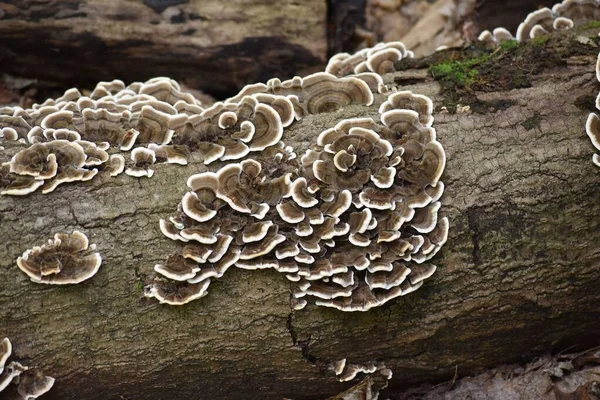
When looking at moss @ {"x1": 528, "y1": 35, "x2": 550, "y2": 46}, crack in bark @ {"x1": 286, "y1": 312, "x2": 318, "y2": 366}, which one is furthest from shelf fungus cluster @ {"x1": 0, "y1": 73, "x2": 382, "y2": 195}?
moss @ {"x1": 528, "y1": 35, "x2": 550, "y2": 46}

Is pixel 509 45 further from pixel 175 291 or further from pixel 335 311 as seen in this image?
pixel 175 291

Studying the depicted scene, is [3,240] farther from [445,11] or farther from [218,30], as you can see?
[445,11]

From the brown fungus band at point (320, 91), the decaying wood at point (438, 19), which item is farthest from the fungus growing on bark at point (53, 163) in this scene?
the decaying wood at point (438, 19)

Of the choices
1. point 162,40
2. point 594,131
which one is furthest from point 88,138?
point 594,131

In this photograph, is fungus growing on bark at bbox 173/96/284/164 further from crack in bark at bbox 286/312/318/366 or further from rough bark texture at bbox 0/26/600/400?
crack in bark at bbox 286/312/318/366

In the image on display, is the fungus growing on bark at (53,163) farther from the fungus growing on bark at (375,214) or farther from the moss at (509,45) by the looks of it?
the moss at (509,45)

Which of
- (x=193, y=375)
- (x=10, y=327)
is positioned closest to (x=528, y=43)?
(x=193, y=375)
